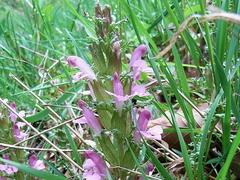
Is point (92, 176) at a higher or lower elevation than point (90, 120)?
lower

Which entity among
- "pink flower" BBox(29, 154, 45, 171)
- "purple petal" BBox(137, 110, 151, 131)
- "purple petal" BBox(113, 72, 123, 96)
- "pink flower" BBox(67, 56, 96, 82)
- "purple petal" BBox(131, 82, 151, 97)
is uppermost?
"pink flower" BBox(67, 56, 96, 82)

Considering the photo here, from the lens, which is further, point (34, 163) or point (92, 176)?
point (34, 163)

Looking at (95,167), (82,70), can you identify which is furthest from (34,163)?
(82,70)

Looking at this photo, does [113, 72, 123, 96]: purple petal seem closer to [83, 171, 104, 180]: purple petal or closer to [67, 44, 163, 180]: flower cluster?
[67, 44, 163, 180]: flower cluster

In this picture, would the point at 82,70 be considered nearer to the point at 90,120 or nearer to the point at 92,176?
the point at 90,120

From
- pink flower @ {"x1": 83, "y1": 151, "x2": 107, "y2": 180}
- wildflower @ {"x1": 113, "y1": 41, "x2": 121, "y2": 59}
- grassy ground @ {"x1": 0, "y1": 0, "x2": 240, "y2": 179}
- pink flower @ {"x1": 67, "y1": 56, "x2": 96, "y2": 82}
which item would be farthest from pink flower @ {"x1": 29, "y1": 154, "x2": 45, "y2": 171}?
wildflower @ {"x1": 113, "y1": 41, "x2": 121, "y2": 59}

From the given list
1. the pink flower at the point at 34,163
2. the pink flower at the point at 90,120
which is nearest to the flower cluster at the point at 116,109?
the pink flower at the point at 90,120

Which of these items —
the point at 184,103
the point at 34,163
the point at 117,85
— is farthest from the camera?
the point at 34,163

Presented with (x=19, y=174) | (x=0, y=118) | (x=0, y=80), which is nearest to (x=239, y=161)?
(x=19, y=174)

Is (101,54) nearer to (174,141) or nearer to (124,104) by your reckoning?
(124,104)
